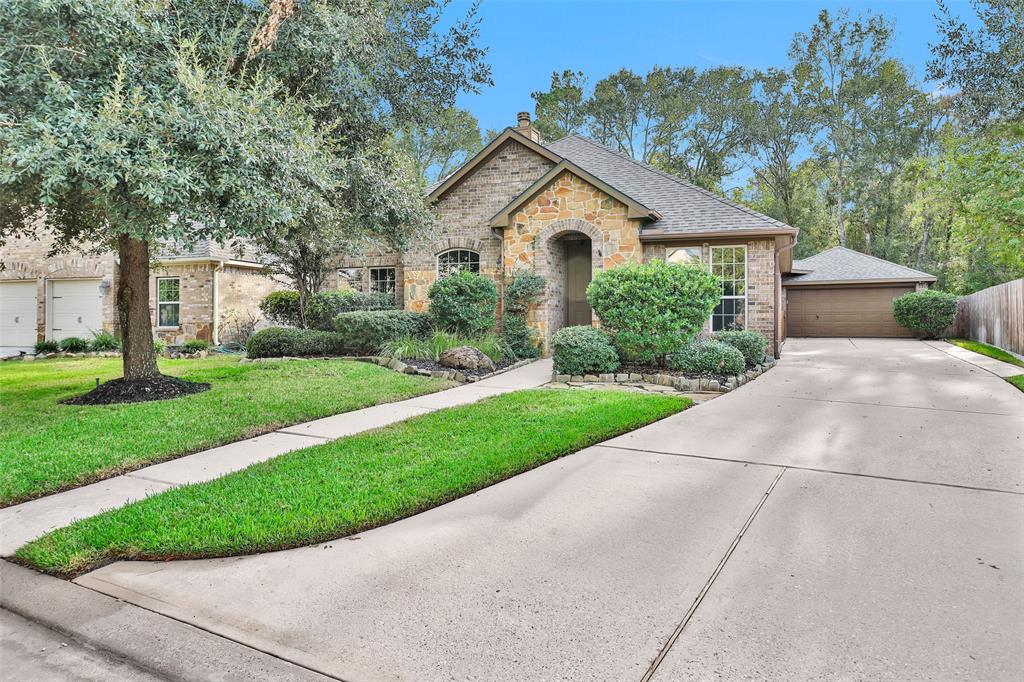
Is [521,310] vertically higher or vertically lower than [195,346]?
higher

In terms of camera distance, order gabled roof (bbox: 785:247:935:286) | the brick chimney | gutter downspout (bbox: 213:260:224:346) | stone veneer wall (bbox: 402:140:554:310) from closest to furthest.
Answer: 1. stone veneer wall (bbox: 402:140:554:310)
2. the brick chimney
3. gutter downspout (bbox: 213:260:224:346)
4. gabled roof (bbox: 785:247:935:286)

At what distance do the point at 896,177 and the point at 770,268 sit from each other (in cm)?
2629

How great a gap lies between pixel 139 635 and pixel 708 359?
8550mm

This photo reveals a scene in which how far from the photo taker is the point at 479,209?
14.8 meters

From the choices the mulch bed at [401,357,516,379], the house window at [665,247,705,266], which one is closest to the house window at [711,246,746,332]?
the house window at [665,247,705,266]

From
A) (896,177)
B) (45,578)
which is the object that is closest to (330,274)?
(45,578)

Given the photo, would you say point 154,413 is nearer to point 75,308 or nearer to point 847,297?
point 75,308

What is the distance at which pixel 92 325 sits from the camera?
18.2 m

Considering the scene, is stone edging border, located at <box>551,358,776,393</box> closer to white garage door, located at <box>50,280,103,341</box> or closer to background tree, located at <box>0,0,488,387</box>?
background tree, located at <box>0,0,488,387</box>

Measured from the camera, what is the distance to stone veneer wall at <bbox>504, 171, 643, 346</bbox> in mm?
13219

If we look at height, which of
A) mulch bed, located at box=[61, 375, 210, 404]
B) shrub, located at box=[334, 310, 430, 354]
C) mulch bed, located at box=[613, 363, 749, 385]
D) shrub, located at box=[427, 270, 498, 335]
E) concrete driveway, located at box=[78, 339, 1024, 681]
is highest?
shrub, located at box=[427, 270, 498, 335]

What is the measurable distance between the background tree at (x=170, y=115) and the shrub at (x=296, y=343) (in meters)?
4.36

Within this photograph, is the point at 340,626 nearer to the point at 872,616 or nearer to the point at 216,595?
the point at 216,595

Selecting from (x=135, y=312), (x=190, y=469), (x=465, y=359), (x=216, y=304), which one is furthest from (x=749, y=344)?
(x=216, y=304)
